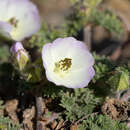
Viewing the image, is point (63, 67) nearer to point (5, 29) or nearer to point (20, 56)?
point (20, 56)

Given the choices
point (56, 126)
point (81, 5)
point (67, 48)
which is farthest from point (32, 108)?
point (81, 5)

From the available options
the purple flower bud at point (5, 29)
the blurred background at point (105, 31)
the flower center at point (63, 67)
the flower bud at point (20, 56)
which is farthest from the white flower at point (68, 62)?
the blurred background at point (105, 31)

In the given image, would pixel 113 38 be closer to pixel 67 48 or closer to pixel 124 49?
pixel 124 49

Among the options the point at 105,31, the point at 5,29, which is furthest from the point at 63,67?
the point at 105,31

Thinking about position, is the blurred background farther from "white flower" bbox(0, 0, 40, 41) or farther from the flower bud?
the flower bud

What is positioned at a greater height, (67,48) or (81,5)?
(81,5)

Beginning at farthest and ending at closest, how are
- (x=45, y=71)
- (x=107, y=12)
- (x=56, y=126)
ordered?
(x=107, y=12)
(x=56, y=126)
(x=45, y=71)

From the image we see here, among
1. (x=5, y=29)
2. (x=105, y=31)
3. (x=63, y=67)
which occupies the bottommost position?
(x=63, y=67)
